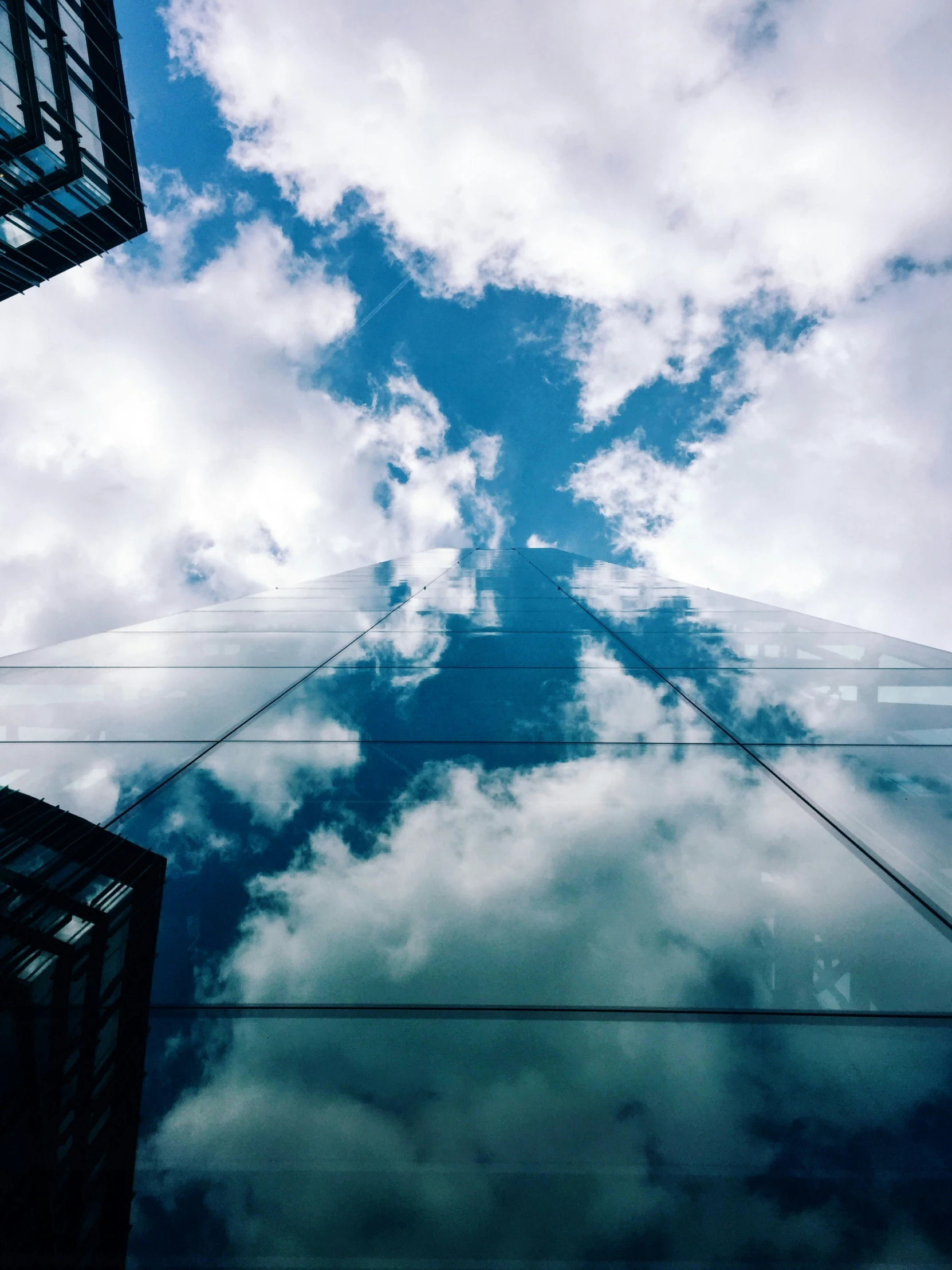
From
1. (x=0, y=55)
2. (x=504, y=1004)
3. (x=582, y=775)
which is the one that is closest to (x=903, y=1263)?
(x=504, y=1004)

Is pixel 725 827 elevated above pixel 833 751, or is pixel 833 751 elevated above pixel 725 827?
pixel 833 751

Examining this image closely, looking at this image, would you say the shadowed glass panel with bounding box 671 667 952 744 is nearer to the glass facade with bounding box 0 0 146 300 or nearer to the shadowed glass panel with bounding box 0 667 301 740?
the shadowed glass panel with bounding box 0 667 301 740

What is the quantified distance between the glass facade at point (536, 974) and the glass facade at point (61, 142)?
12.4 metres

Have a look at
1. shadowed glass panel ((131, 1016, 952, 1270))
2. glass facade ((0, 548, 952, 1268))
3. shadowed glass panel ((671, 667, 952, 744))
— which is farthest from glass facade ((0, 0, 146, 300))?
shadowed glass panel ((131, 1016, 952, 1270))

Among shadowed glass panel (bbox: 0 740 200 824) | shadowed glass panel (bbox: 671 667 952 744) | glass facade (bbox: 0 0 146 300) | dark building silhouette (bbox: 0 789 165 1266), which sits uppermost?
glass facade (bbox: 0 0 146 300)

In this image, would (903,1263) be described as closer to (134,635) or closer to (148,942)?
(148,942)

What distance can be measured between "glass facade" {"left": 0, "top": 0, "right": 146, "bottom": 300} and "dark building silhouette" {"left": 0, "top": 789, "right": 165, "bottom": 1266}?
14.1m

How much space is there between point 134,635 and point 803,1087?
928 centimetres

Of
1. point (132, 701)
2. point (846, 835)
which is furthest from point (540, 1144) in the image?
point (132, 701)

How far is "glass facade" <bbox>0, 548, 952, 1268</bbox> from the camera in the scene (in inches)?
75.0

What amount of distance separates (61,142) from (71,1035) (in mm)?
16675

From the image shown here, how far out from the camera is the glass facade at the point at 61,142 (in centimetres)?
1088

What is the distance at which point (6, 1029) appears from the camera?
236cm

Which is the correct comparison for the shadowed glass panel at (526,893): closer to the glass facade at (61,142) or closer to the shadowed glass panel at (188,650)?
the shadowed glass panel at (188,650)
